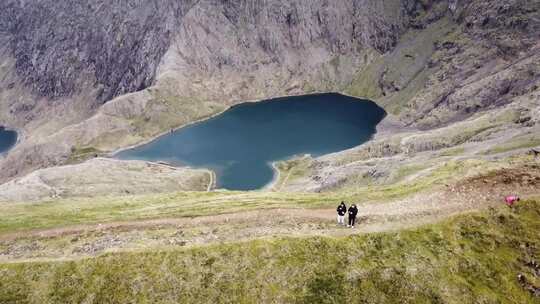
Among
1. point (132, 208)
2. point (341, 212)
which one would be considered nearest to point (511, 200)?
point (341, 212)

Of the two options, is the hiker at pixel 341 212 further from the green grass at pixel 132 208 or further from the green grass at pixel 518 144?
the green grass at pixel 518 144

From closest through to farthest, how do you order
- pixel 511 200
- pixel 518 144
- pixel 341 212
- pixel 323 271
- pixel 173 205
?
pixel 323 271 < pixel 511 200 < pixel 341 212 < pixel 173 205 < pixel 518 144

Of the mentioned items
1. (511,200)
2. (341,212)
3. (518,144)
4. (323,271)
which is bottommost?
(323,271)

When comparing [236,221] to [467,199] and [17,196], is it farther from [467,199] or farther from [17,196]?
[17,196]

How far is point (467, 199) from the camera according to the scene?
149ft

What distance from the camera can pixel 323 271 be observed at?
37.8 meters

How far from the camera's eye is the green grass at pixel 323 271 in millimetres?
35875

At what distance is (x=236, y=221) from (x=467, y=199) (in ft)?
73.8

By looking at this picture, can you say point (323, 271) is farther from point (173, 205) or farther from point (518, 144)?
point (518, 144)

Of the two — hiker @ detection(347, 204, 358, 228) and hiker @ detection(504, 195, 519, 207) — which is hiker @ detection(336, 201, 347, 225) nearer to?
hiker @ detection(347, 204, 358, 228)

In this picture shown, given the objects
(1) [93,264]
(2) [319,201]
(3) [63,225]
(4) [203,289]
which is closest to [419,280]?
(4) [203,289]

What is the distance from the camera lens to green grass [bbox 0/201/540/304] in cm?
3588

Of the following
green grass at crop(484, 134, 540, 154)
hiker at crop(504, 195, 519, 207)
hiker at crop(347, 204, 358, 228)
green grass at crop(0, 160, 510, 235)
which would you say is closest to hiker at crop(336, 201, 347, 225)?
hiker at crop(347, 204, 358, 228)

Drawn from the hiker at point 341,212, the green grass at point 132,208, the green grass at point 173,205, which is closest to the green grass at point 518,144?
the green grass at point 173,205
